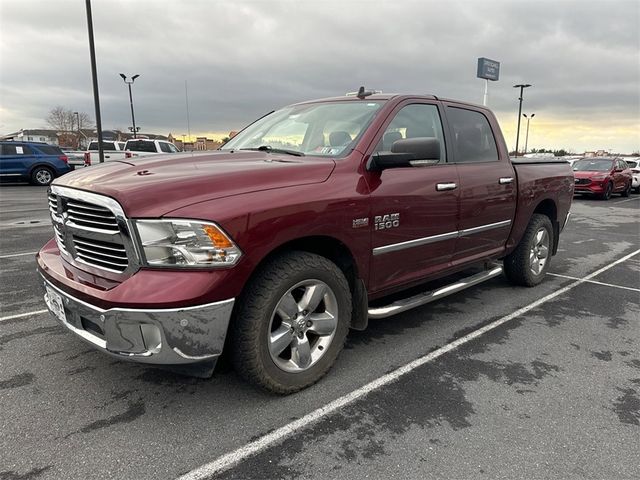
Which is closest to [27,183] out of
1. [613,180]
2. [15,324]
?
[15,324]

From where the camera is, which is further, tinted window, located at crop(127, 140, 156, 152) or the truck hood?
tinted window, located at crop(127, 140, 156, 152)

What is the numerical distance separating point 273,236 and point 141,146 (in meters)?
18.5

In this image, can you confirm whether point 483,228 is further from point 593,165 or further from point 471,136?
point 593,165

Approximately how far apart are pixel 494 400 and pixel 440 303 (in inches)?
75.0

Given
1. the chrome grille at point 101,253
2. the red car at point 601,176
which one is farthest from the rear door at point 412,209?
the red car at point 601,176

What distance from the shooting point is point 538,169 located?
5145 mm

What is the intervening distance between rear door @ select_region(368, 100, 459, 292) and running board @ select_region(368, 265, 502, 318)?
159 millimetres

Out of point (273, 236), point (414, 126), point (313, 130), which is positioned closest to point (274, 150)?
point (313, 130)

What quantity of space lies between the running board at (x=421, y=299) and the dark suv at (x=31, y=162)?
1851 centimetres

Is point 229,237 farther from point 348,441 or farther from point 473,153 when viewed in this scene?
point 473,153

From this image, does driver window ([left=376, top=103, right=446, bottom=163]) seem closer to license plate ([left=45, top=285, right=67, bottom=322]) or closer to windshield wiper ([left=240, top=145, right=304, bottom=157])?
windshield wiper ([left=240, top=145, right=304, bottom=157])

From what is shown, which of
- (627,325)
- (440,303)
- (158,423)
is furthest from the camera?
(440,303)

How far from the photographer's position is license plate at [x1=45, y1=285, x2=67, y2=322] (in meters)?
2.73

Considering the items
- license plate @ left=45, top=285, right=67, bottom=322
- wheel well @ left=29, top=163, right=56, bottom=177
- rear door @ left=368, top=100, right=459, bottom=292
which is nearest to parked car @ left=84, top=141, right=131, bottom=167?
wheel well @ left=29, top=163, right=56, bottom=177
